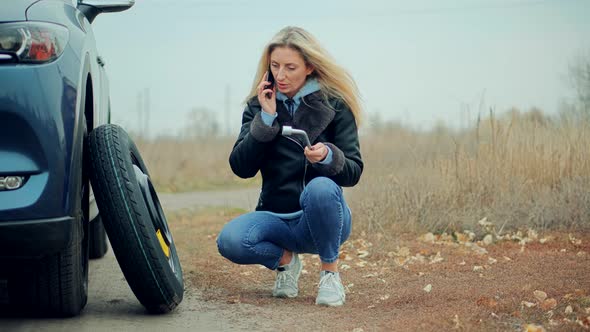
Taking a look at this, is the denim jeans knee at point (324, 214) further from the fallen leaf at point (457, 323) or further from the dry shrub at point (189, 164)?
the dry shrub at point (189, 164)

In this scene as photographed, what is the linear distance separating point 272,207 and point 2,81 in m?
1.82

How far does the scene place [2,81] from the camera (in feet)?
13.6

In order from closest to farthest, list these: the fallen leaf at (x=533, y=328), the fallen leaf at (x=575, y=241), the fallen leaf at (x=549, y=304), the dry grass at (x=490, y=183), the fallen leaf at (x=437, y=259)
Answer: the fallen leaf at (x=533, y=328) → the fallen leaf at (x=549, y=304) → the fallen leaf at (x=437, y=259) → the fallen leaf at (x=575, y=241) → the dry grass at (x=490, y=183)

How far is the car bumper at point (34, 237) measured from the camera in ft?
13.7

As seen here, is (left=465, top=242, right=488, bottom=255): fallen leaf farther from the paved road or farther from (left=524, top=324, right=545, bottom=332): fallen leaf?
(left=524, top=324, right=545, bottom=332): fallen leaf

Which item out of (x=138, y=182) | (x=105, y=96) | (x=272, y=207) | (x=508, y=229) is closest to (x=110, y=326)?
(x=138, y=182)

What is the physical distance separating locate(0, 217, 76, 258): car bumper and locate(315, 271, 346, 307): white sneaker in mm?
1456

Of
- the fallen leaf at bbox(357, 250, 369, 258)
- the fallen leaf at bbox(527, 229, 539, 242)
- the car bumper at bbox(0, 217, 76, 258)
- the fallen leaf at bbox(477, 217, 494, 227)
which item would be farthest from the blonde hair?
the fallen leaf at bbox(477, 217, 494, 227)

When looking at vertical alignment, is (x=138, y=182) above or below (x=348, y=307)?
above

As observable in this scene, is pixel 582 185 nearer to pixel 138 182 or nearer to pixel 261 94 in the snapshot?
pixel 261 94

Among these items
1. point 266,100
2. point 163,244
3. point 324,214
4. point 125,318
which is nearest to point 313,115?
point 266,100

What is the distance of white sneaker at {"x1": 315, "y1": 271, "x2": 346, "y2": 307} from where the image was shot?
5.14 metres

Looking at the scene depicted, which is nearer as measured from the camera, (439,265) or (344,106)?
(344,106)

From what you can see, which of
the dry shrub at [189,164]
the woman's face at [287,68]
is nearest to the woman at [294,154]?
the woman's face at [287,68]
